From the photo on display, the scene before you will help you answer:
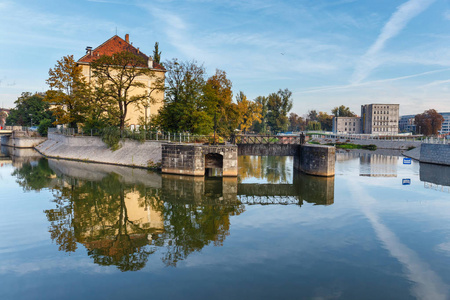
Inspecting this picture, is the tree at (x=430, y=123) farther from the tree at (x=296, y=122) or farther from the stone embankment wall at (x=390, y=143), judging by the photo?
the stone embankment wall at (x=390, y=143)

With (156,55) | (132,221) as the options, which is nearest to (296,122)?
(156,55)

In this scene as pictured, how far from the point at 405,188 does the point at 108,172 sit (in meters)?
32.1

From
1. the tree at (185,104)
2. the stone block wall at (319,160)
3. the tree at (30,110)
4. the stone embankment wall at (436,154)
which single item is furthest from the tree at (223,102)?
the tree at (30,110)

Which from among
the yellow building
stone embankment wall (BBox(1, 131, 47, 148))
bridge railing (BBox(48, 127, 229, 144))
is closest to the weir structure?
bridge railing (BBox(48, 127, 229, 144))

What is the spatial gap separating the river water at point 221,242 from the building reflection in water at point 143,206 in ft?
0.31

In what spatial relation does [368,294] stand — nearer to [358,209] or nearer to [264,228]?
[264,228]

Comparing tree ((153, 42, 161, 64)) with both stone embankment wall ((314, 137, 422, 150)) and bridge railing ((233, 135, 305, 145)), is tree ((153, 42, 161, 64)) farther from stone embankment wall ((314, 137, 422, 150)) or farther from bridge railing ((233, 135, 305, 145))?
stone embankment wall ((314, 137, 422, 150))

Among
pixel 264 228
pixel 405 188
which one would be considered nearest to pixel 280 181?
pixel 405 188

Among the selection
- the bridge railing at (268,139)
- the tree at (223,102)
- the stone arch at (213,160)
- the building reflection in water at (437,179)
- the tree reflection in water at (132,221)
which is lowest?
the tree reflection in water at (132,221)

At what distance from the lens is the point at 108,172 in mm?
37000

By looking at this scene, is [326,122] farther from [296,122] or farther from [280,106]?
[280,106]

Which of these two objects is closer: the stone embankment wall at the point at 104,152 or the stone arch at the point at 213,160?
the stone arch at the point at 213,160

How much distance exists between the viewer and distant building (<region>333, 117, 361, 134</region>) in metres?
166

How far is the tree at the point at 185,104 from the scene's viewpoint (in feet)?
140
